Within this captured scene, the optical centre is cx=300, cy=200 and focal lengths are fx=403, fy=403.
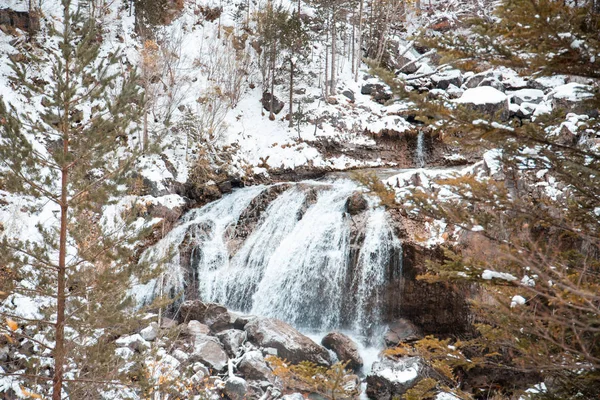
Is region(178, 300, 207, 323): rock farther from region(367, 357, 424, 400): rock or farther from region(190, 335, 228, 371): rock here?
region(367, 357, 424, 400): rock

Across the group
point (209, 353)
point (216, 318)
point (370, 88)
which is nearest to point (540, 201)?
point (209, 353)

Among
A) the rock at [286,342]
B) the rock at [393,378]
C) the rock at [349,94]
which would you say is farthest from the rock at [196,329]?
the rock at [349,94]

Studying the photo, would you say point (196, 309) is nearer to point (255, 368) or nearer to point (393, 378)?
point (255, 368)

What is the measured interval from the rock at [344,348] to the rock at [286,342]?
17.4 inches

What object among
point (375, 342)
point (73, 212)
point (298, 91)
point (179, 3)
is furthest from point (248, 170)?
point (179, 3)

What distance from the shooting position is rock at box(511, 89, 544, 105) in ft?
65.8

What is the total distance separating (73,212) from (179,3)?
86.9 ft

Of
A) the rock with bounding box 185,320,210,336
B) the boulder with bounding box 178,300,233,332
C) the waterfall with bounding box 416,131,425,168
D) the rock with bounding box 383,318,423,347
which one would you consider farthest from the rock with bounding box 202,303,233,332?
the waterfall with bounding box 416,131,425,168

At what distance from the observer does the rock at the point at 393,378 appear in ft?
28.5

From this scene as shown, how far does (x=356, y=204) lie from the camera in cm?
1369

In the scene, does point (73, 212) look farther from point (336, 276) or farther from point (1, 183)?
point (336, 276)

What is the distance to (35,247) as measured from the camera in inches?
212

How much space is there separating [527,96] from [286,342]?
18159 mm

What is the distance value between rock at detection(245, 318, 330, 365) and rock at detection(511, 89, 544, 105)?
16.8 metres
